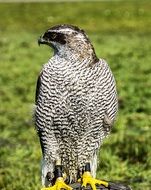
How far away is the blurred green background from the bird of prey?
48cm

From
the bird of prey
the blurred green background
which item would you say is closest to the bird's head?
the bird of prey

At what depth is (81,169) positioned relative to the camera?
639cm

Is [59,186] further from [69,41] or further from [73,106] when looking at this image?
[69,41]

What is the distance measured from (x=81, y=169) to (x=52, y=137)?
19.3 inches

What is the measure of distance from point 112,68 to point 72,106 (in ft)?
49.0

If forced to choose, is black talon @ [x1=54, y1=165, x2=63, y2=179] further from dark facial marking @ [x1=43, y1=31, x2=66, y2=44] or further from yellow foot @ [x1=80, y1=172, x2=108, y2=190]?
dark facial marking @ [x1=43, y1=31, x2=66, y2=44]

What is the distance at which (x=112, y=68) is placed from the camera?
20.8 m

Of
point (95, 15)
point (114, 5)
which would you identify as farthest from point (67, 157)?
point (114, 5)

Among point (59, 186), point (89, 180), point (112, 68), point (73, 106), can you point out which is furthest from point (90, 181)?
point (112, 68)

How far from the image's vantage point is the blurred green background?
9914 millimetres

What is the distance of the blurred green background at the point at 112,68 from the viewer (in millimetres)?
9914

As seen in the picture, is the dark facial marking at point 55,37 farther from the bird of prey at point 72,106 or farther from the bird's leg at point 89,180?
the bird's leg at point 89,180

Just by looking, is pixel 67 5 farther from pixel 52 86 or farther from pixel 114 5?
pixel 52 86

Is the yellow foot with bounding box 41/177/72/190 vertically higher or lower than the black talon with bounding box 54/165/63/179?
lower
